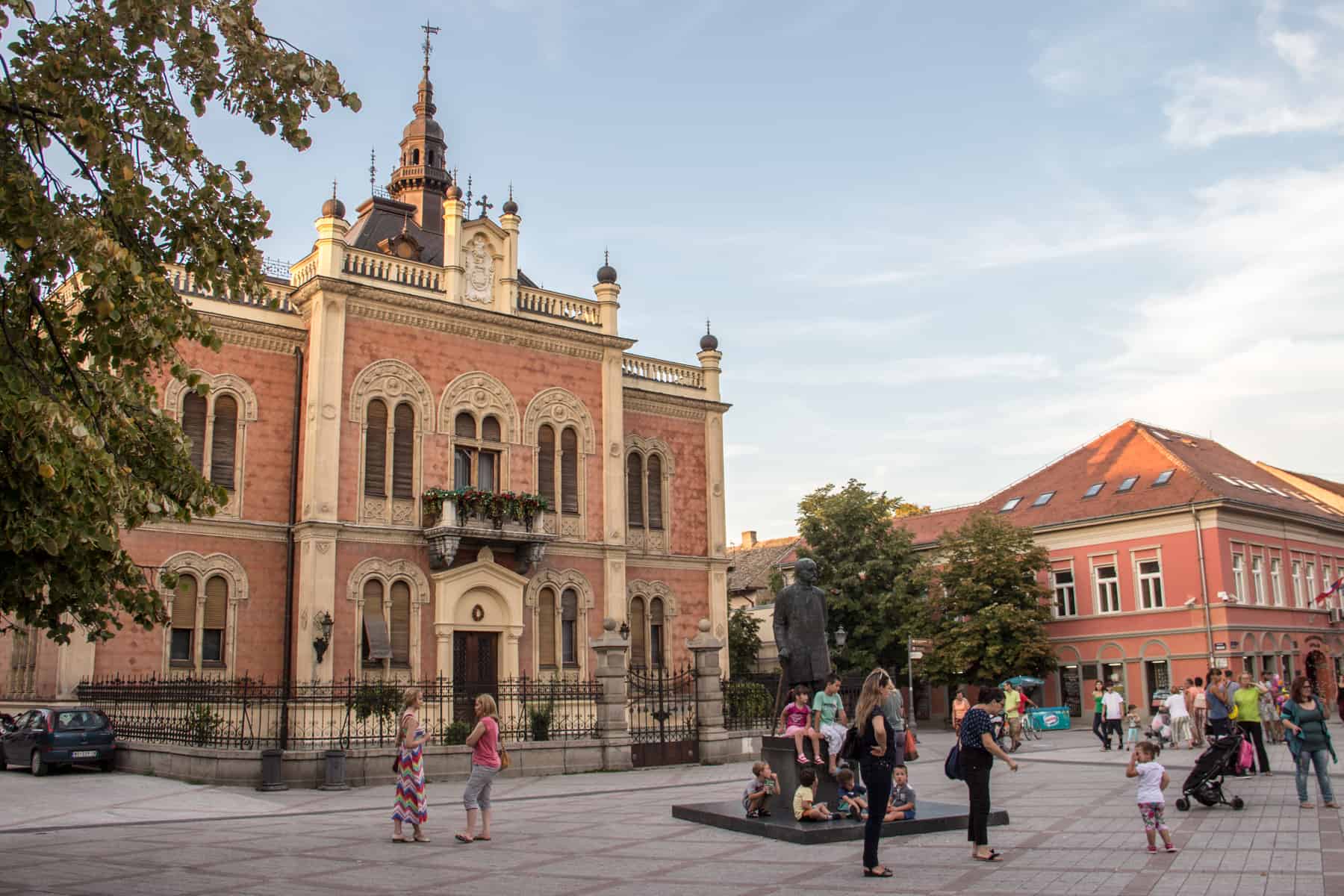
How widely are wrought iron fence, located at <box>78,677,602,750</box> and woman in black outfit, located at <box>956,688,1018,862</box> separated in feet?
37.1

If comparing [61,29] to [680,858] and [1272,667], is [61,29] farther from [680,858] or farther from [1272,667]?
[1272,667]

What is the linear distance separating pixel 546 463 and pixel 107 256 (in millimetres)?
24726

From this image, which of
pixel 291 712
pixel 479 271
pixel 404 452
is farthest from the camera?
pixel 479 271

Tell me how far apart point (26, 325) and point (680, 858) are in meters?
7.79

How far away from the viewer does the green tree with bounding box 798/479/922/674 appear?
41.6 metres

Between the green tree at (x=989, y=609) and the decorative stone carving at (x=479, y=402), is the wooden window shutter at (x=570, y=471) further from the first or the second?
the green tree at (x=989, y=609)

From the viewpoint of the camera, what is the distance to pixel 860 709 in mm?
10891

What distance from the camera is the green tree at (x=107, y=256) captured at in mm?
8211

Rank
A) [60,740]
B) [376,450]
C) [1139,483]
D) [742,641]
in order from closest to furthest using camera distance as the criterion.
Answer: [60,740]
[376,450]
[1139,483]
[742,641]

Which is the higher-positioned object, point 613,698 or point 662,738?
point 613,698

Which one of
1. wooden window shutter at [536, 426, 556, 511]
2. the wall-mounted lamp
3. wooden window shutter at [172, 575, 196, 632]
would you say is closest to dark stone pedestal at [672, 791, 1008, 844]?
the wall-mounted lamp

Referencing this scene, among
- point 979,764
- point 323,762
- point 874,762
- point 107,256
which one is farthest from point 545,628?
point 107,256

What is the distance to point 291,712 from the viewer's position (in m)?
26.1

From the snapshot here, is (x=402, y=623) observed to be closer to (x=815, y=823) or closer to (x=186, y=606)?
(x=186, y=606)
